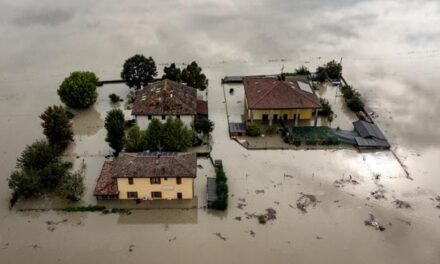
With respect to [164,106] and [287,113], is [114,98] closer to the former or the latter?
[164,106]

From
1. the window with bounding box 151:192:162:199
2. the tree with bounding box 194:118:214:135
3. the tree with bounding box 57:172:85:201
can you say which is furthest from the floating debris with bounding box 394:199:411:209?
the tree with bounding box 57:172:85:201

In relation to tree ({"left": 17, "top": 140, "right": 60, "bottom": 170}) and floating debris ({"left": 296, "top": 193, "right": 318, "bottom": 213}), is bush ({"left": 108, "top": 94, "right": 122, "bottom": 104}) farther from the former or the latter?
floating debris ({"left": 296, "top": 193, "right": 318, "bottom": 213})

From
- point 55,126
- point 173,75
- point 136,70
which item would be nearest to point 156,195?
point 55,126

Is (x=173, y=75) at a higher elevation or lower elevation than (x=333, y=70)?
lower

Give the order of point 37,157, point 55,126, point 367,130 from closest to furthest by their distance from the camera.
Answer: point 37,157, point 55,126, point 367,130

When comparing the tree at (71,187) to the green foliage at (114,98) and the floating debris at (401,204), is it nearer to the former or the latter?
the green foliage at (114,98)

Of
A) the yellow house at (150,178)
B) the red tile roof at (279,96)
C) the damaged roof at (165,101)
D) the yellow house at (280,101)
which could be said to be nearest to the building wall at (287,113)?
the yellow house at (280,101)

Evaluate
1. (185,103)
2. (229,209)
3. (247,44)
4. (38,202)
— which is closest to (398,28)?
(247,44)
